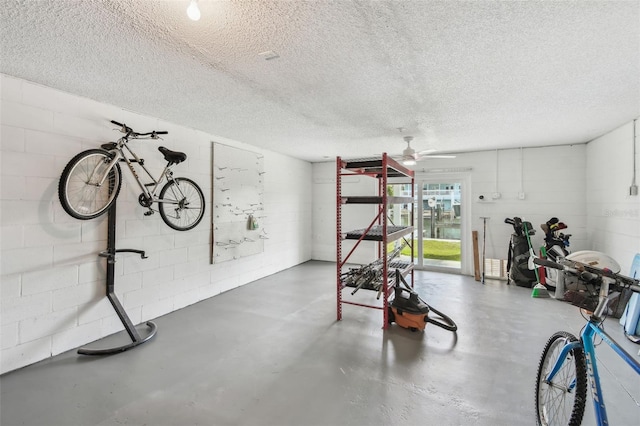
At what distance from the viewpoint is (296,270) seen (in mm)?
5887

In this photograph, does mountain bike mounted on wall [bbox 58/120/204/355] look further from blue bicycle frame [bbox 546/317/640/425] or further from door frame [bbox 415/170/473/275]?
door frame [bbox 415/170/473/275]

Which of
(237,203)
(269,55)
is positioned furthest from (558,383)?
(237,203)

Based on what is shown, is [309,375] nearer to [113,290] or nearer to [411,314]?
[411,314]

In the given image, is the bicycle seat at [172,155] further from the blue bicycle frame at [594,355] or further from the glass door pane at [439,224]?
the glass door pane at [439,224]

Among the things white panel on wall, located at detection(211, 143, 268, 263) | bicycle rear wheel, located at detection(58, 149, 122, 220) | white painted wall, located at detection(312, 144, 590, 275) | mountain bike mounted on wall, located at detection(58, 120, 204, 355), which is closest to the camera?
bicycle rear wheel, located at detection(58, 149, 122, 220)

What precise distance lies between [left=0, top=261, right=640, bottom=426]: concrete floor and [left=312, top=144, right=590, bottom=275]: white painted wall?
1914 millimetres

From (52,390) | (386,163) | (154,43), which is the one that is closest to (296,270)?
(386,163)

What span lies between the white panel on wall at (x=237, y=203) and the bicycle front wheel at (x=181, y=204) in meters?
0.39

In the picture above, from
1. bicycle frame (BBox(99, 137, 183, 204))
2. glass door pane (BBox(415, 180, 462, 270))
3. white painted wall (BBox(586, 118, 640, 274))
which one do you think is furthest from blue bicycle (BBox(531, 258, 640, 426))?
glass door pane (BBox(415, 180, 462, 270))

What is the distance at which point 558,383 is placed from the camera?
1.69m

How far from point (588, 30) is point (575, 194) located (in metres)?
4.27

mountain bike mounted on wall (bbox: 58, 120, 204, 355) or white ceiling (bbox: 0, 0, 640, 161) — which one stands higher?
white ceiling (bbox: 0, 0, 640, 161)

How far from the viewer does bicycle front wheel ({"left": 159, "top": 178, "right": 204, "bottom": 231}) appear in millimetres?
3408

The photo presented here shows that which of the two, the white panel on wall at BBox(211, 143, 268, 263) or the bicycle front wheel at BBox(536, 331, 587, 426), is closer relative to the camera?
the bicycle front wheel at BBox(536, 331, 587, 426)
